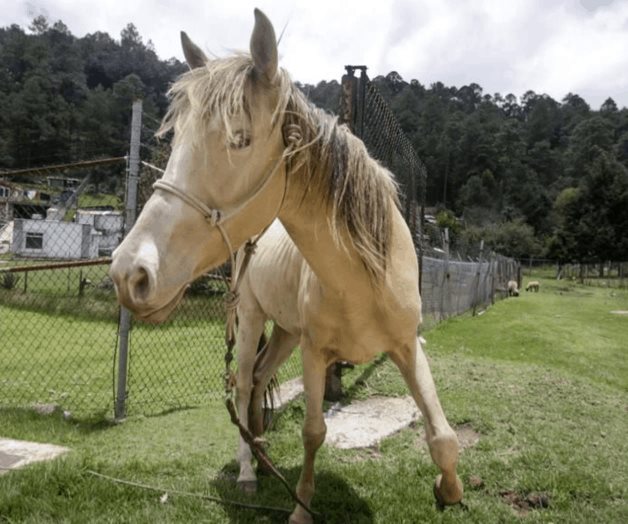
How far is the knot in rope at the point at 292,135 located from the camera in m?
1.57

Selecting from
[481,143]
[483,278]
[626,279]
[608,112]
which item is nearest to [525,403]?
[483,278]

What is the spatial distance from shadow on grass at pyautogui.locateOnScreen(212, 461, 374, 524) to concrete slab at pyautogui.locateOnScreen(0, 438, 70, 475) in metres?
1.25

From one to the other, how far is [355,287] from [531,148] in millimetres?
105635

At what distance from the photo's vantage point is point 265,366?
11.4 feet

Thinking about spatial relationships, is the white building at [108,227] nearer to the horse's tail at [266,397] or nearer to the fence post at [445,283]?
the horse's tail at [266,397]

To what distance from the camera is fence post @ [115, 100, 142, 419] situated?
165 inches

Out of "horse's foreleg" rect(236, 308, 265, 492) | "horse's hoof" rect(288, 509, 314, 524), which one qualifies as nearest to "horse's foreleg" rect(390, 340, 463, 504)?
"horse's hoof" rect(288, 509, 314, 524)

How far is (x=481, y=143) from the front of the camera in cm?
8350

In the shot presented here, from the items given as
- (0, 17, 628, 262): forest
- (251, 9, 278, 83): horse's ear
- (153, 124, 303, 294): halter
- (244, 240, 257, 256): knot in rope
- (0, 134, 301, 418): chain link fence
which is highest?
(0, 17, 628, 262): forest

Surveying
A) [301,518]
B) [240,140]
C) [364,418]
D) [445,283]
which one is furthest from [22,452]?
[445,283]

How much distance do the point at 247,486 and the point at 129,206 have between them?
103 inches

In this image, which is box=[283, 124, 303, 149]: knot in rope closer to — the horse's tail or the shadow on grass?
the shadow on grass

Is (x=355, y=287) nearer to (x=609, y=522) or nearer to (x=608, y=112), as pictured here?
(x=609, y=522)

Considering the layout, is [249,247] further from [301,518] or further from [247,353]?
[247,353]
